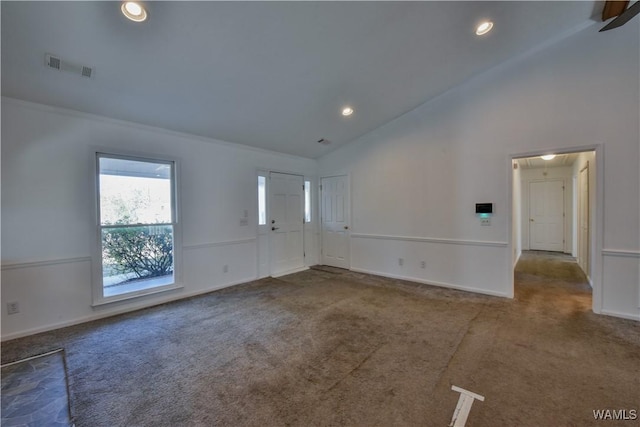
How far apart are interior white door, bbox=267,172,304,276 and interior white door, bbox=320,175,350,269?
0.55 m

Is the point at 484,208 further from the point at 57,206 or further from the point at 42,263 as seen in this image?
the point at 42,263

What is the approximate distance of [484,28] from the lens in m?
2.94

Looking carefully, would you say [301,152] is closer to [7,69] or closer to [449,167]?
[449,167]

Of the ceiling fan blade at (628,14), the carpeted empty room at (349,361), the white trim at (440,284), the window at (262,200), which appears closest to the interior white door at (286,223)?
the window at (262,200)

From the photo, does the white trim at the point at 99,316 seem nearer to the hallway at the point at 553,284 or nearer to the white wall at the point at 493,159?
the white wall at the point at 493,159

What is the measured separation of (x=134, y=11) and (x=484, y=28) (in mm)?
3390

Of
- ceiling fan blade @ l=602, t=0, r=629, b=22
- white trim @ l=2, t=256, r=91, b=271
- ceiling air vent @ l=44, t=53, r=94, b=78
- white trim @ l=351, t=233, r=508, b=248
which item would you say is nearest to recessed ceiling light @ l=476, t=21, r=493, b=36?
ceiling fan blade @ l=602, t=0, r=629, b=22

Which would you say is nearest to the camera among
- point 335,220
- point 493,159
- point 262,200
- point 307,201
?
point 493,159

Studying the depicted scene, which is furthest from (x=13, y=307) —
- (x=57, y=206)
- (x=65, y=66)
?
(x=65, y=66)

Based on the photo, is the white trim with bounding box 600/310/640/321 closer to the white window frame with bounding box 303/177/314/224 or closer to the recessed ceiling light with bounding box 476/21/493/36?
the recessed ceiling light with bounding box 476/21/493/36

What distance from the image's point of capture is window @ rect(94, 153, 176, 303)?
3.38 metres

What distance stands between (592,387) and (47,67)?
17.0 ft

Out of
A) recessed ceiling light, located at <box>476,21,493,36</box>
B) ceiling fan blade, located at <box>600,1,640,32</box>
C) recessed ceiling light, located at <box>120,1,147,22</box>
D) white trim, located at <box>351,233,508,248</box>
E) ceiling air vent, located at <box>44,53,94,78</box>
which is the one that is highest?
recessed ceiling light, located at <box>476,21,493,36</box>

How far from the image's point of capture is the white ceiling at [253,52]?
7.13 ft
